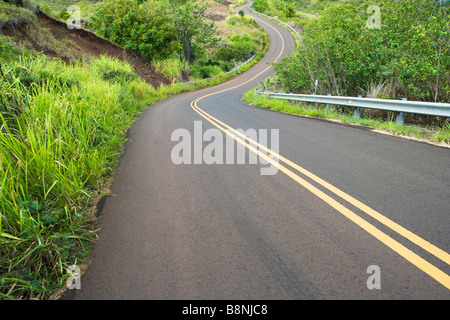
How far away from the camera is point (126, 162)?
5.70 meters

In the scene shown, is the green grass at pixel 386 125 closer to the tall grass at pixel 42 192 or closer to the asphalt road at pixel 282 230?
the asphalt road at pixel 282 230

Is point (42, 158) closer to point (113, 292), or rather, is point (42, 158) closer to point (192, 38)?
point (113, 292)

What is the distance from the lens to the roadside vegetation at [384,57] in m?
7.37

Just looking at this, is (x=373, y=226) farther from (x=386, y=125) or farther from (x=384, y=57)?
(x=384, y=57)

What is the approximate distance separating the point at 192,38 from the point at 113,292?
3798cm

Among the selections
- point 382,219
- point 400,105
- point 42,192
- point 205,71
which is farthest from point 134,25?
point 382,219

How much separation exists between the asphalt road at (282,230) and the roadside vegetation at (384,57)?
3.05m

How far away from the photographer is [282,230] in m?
2.91

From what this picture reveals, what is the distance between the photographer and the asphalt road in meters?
2.21

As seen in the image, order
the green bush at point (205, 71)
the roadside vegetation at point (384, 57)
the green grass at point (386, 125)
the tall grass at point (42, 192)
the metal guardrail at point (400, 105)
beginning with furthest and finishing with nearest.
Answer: the green bush at point (205, 71) < the roadside vegetation at point (384, 57) < the metal guardrail at point (400, 105) < the green grass at point (386, 125) < the tall grass at point (42, 192)

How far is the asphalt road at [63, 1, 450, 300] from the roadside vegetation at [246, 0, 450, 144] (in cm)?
305

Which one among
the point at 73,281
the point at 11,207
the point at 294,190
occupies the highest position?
the point at 11,207

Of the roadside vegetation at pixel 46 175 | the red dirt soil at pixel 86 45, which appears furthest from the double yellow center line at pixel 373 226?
the red dirt soil at pixel 86 45
